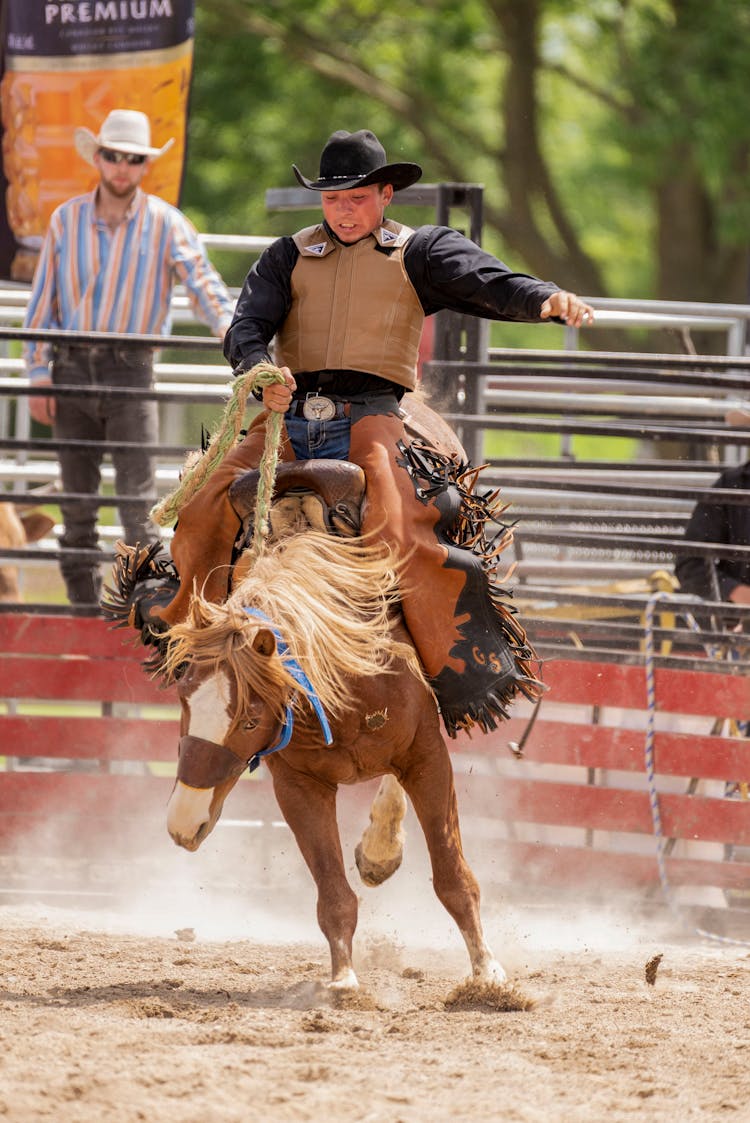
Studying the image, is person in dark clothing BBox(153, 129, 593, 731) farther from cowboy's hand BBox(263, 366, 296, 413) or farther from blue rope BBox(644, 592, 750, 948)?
blue rope BBox(644, 592, 750, 948)

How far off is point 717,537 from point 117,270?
295 centimetres

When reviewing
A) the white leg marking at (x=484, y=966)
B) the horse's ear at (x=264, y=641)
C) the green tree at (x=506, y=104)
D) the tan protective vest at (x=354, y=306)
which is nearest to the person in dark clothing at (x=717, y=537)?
the tan protective vest at (x=354, y=306)

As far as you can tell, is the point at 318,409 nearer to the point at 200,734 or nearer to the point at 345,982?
the point at 200,734

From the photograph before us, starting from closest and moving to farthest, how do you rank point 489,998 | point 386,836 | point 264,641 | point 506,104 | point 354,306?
point 264,641
point 489,998
point 354,306
point 386,836
point 506,104

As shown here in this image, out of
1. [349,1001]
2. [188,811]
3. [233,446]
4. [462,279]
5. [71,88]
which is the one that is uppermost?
[71,88]

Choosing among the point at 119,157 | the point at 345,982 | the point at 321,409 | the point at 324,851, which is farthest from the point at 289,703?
the point at 119,157

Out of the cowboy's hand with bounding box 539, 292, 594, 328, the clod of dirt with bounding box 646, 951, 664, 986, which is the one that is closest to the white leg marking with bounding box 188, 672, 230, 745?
the cowboy's hand with bounding box 539, 292, 594, 328

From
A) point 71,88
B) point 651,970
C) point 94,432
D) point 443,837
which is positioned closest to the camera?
point 443,837

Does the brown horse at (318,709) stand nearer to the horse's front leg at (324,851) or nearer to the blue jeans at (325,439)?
the horse's front leg at (324,851)

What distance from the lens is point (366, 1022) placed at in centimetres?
455

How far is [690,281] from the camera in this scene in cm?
1878

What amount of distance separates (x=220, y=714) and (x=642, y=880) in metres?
2.92

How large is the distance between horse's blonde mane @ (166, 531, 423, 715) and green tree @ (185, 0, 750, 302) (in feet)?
40.4

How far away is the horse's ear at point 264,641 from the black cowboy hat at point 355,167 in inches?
55.5
